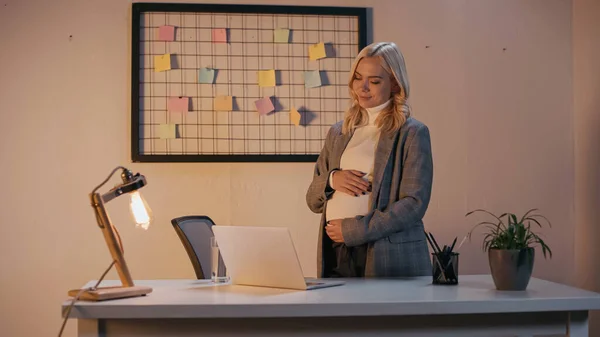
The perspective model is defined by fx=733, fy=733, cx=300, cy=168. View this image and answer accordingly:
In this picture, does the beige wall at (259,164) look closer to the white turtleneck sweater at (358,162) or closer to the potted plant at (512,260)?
the white turtleneck sweater at (358,162)

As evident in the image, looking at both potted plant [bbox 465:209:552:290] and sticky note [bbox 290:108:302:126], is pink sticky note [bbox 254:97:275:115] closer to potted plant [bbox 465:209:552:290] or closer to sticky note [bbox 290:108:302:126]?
sticky note [bbox 290:108:302:126]

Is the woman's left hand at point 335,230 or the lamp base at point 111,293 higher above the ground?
the woman's left hand at point 335,230

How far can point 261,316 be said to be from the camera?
5.45 feet

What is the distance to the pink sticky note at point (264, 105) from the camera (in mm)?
3551

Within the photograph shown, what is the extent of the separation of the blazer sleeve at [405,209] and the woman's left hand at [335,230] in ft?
0.06

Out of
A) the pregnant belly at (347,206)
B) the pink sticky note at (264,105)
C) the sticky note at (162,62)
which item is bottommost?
the pregnant belly at (347,206)

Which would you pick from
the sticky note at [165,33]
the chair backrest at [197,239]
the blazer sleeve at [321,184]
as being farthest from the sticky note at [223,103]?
the blazer sleeve at [321,184]

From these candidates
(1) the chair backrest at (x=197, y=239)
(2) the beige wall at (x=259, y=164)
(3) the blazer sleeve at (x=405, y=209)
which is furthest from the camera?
(2) the beige wall at (x=259, y=164)

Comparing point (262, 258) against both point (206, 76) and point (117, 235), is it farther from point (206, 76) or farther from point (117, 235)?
point (206, 76)

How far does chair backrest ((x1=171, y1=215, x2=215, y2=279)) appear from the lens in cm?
269

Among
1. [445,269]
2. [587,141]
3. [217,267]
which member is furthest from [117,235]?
[587,141]

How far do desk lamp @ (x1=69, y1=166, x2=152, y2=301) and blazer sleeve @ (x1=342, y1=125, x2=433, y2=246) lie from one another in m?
0.71

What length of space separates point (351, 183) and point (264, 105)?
1.23 m

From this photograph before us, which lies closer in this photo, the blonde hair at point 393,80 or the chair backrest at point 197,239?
the blonde hair at point 393,80
